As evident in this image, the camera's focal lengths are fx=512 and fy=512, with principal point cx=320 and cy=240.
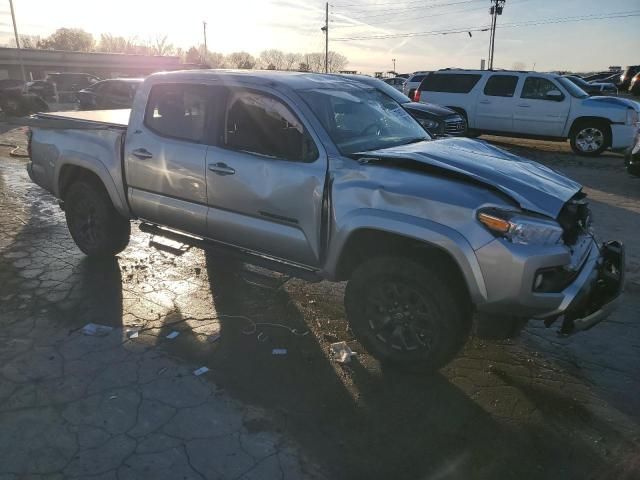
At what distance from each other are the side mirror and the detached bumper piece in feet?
34.0

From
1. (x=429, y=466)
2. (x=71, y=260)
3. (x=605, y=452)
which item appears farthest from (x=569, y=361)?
(x=71, y=260)

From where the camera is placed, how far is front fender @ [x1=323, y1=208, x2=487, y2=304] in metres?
2.92

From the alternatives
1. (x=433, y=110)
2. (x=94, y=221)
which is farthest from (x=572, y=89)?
(x=94, y=221)

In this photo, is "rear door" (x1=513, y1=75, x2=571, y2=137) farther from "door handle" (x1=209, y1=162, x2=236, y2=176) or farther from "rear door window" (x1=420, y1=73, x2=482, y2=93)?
"door handle" (x1=209, y1=162, x2=236, y2=176)

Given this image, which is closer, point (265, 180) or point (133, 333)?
point (265, 180)

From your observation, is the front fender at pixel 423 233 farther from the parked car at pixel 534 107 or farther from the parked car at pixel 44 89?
the parked car at pixel 44 89

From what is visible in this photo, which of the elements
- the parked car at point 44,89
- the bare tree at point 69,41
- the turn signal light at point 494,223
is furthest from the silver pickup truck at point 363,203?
the bare tree at point 69,41

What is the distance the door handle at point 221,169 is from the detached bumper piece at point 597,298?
2.54m

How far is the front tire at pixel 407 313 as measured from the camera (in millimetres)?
3125

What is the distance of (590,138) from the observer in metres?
12.4

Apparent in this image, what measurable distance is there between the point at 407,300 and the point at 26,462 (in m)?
2.29

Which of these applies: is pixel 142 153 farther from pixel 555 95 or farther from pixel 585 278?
pixel 555 95

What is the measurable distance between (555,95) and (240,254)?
437 inches

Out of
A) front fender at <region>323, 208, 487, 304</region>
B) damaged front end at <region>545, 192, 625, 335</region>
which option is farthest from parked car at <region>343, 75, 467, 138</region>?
front fender at <region>323, 208, 487, 304</region>
